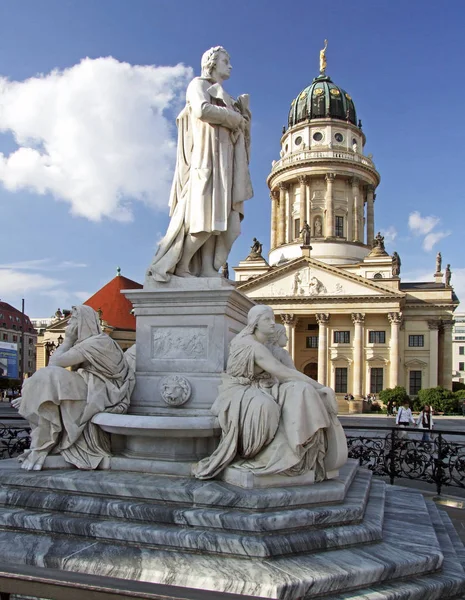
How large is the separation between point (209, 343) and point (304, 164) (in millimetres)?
61731

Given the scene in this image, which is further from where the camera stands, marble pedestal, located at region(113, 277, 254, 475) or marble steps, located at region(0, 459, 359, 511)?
marble pedestal, located at region(113, 277, 254, 475)

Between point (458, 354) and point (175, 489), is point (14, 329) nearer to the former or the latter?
point (458, 354)

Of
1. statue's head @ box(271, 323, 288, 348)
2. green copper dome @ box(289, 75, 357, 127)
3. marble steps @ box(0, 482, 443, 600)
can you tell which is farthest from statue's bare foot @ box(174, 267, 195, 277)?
green copper dome @ box(289, 75, 357, 127)

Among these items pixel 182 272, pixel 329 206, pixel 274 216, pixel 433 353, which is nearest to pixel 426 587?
pixel 182 272

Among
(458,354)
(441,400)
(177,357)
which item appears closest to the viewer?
(177,357)

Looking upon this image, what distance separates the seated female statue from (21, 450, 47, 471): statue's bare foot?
1391 mm

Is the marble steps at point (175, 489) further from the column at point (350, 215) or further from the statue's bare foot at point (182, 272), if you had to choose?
the column at point (350, 215)

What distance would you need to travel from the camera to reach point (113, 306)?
1711 inches

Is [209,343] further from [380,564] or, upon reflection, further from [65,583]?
[65,583]

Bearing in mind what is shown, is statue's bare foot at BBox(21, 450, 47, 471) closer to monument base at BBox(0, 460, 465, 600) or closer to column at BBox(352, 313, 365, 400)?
monument base at BBox(0, 460, 465, 600)

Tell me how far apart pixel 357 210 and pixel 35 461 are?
62.9m

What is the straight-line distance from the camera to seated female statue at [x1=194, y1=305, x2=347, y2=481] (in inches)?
165

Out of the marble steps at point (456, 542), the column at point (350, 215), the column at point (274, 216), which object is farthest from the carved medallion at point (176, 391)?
the column at point (274, 216)

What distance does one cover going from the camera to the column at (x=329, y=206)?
62625 mm
